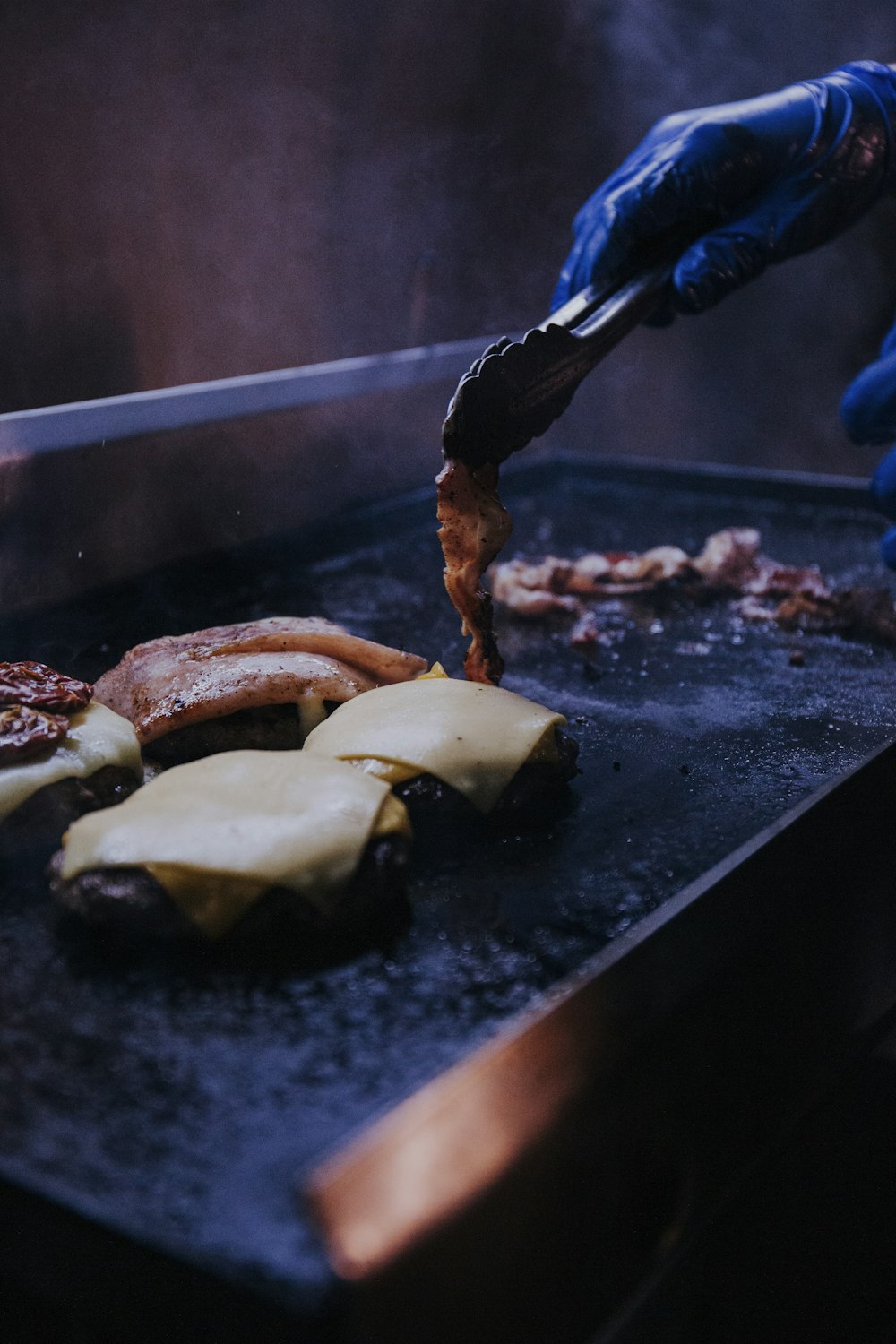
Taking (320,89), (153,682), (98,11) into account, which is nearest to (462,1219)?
(153,682)

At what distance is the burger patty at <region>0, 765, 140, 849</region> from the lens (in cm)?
204

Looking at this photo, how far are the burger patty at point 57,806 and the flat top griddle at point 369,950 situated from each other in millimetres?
82

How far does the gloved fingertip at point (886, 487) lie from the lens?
330 centimetres

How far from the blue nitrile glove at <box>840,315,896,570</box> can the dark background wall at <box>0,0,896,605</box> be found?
5.42 ft

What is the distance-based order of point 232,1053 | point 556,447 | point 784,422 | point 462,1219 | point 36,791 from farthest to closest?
point 784,422, point 556,447, point 36,791, point 232,1053, point 462,1219

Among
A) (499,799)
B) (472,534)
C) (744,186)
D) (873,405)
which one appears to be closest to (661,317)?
(744,186)

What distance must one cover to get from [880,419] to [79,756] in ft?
8.45

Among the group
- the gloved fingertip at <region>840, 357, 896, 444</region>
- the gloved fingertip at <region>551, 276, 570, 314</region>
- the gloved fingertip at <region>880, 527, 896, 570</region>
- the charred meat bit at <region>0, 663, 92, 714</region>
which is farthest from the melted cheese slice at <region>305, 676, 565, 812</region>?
the gloved fingertip at <region>840, 357, 896, 444</region>

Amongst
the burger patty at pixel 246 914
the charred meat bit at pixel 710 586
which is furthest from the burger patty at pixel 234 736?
the charred meat bit at pixel 710 586

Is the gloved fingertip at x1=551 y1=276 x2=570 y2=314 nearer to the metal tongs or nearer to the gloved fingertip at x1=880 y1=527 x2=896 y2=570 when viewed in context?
the metal tongs

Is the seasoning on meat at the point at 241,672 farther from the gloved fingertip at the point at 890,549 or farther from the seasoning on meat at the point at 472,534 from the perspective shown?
the gloved fingertip at the point at 890,549

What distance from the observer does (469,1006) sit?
5.36 ft

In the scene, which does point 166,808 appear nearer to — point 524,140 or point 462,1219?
point 462,1219

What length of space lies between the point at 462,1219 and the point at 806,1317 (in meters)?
1.14
